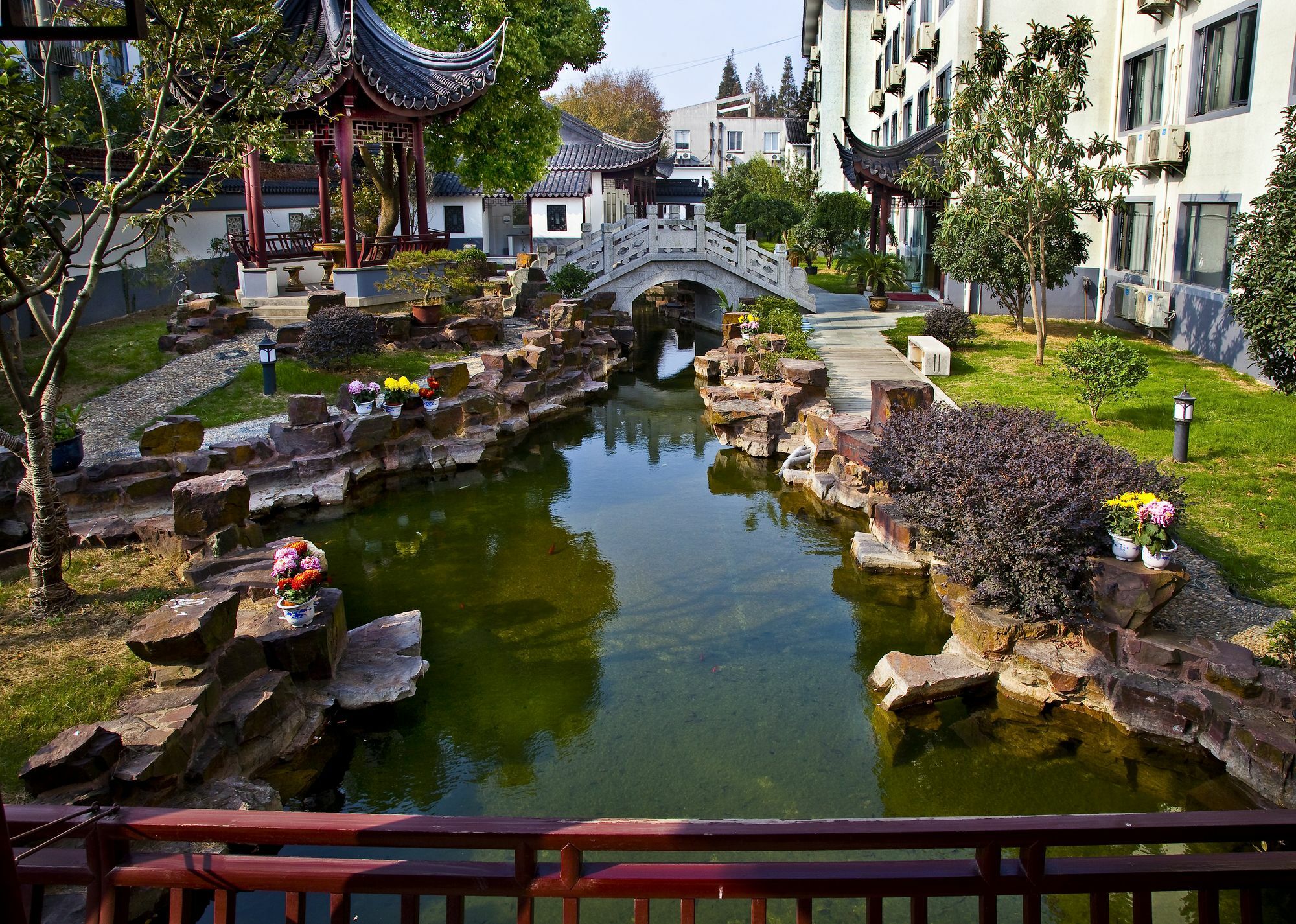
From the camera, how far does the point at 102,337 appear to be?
16.6m

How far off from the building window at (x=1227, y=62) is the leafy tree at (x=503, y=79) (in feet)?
45.8

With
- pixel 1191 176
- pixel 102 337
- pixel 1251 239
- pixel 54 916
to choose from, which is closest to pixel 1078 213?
pixel 1191 176

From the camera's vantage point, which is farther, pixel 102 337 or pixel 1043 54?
pixel 102 337

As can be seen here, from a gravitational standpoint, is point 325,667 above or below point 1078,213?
below

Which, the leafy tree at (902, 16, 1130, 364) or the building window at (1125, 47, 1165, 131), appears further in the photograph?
the building window at (1125, 47, 1165, 131)

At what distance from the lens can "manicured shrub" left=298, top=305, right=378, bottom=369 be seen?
15484 mm

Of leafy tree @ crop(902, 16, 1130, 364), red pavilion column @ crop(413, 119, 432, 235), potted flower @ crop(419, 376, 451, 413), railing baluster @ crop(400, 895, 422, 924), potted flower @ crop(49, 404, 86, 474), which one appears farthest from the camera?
red pavilion column @ crop(413, 119, 432, 235)

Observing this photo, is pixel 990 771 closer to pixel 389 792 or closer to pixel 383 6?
pixel 389 792

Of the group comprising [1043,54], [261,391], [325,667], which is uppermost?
[1043,54]

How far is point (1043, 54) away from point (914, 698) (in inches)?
485

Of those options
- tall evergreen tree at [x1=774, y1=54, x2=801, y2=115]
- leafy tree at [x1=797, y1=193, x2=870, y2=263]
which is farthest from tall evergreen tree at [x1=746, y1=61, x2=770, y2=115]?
leafy tree at [x1=797, y1=193, x2=870, y2=263]

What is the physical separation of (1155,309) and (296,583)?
590 inches

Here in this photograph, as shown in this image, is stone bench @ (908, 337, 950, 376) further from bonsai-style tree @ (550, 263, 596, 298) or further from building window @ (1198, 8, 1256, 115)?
bonsai-style tree @ (550, 263, 596, 298)

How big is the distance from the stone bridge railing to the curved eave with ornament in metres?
3.85
